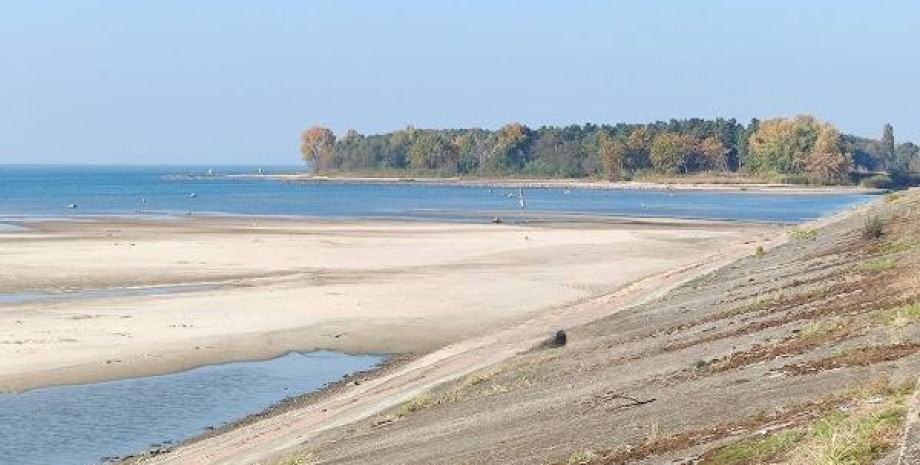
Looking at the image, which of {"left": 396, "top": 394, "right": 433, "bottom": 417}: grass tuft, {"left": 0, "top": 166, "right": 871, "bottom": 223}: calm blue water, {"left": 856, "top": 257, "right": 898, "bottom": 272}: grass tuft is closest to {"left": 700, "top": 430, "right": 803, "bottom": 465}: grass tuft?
{"left": 396, "top": 394, "right": 433, "bottom": 417}: grass tuft

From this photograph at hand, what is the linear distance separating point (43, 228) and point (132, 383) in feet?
192

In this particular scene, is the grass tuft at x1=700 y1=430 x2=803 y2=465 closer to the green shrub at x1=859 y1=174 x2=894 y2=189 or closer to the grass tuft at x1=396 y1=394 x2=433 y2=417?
the grass tuft at x1=396 y1=394 x2=433 y2=417

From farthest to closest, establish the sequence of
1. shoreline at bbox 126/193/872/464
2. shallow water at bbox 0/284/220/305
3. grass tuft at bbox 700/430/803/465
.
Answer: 1. shallow water at bbox 0/284/220/305
2. shoreline at bbox 126/193/872/464
3. grass tuft at bbox 700/430/803/465

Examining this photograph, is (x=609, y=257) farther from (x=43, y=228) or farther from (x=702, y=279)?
(x=43, y=228)

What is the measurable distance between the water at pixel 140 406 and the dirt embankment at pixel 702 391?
15.8 feet

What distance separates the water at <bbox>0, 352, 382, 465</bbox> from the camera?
908 inches

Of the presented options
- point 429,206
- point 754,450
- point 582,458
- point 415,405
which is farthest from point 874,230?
point 429,206

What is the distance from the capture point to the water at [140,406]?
23.1 m

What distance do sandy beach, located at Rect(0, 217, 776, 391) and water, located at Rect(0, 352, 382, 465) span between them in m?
1.15

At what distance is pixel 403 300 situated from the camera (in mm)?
43250

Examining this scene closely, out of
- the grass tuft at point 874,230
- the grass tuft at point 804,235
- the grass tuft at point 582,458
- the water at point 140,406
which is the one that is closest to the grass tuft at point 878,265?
the grass tuft at point 874,230

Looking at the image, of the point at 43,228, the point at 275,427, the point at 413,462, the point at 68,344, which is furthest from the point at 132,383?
the point at 43,228

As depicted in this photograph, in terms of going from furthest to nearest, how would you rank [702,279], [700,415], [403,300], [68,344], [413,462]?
[403,300] → [702,279] → [68,344] → [413,462] → [700,415]

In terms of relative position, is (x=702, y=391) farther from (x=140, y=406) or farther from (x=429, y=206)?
(x=429, y=206)
